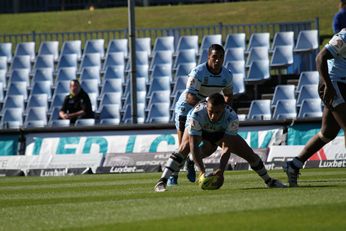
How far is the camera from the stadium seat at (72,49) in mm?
31286

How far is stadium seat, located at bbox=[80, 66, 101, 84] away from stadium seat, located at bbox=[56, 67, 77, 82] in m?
0.35

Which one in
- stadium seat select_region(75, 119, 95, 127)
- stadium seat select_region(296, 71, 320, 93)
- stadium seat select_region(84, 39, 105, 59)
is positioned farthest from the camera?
stadium seat select_region(84, 39, 105, 59)

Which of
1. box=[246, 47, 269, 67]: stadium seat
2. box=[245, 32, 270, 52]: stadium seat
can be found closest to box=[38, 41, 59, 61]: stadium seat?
box=[245, 32, 270, 52]: stadium seat

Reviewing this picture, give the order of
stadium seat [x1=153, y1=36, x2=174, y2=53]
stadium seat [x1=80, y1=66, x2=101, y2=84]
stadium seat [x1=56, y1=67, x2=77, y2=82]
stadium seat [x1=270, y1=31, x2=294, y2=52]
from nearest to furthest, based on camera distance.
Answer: stadium seat [x1=270, y1=31, x2=294, y2=52]
stadium seat [x1=153, y1=36, x2=174, y2=53]
stadium seat [x1=80, y1=66, x2=101, y2=84]
stadium seat [x1=56, y1=67, x2=77, y2=82]

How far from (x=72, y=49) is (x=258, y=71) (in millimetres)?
5997

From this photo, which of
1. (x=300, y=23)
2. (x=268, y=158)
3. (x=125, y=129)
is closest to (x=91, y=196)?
(x=268, y=158)

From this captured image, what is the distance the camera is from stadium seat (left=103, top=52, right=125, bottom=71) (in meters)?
30.3

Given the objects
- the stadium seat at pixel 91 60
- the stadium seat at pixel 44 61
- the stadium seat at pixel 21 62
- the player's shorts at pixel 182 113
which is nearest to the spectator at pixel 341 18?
the player's shorts at pixel 182 113

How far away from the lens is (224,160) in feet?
47.0

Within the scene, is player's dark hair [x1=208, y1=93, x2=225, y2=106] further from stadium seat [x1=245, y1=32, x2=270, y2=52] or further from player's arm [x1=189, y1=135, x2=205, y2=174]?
stadium seat [x1=245, y1=32, x2=270, y2=52]

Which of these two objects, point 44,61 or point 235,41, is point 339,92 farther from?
point 44,61

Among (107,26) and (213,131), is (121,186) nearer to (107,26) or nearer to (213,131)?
(213,131)

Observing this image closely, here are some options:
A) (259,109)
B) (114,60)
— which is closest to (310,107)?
(259,109)

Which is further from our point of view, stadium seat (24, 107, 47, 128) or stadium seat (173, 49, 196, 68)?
stadium seat (173, 49, 196, 68)
